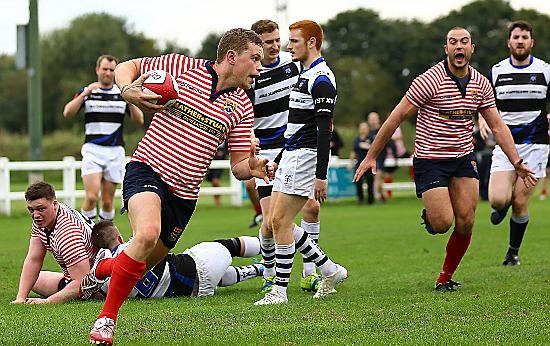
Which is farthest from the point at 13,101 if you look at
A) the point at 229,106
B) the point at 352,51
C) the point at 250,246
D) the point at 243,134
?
the point at 229,106

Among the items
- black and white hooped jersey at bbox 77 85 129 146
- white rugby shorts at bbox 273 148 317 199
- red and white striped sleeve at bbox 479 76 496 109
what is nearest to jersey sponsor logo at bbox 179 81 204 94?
white rugby shorts at bbox 273 148 317 199

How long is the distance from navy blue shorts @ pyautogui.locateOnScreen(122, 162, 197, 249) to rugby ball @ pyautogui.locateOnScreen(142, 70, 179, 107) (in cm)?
51

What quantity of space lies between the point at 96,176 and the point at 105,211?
1.90ft

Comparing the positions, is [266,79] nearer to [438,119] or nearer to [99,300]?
[438,119]

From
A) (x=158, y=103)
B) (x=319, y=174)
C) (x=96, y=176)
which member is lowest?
(x=96, y=176)

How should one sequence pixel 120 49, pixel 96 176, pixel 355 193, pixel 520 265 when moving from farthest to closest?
pixel 120 49 < pixel 355 193 < pixel 96 176 < pixel 520 265

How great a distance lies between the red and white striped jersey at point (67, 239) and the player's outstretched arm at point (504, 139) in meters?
3.91

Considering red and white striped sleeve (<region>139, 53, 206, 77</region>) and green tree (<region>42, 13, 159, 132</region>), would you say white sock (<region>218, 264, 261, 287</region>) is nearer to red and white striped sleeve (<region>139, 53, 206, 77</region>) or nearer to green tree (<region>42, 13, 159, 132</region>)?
red and white striped sleeve (<region>139, 53, 206, 77</region>)

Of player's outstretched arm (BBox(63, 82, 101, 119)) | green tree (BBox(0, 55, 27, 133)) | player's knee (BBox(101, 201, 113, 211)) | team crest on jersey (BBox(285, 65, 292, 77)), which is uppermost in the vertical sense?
team crest on jersey (BBox(285, 65, 292, 77))

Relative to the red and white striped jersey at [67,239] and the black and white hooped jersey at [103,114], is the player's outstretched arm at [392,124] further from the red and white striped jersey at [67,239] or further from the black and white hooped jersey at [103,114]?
the black and white hooped jersey at [103,114]

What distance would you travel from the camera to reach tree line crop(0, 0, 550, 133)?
77.2m

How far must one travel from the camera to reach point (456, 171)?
1001 centimetres

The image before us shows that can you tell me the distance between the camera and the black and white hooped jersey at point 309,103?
361 inches

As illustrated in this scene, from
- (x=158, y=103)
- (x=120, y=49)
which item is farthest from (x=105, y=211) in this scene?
(x=120, y=49)
